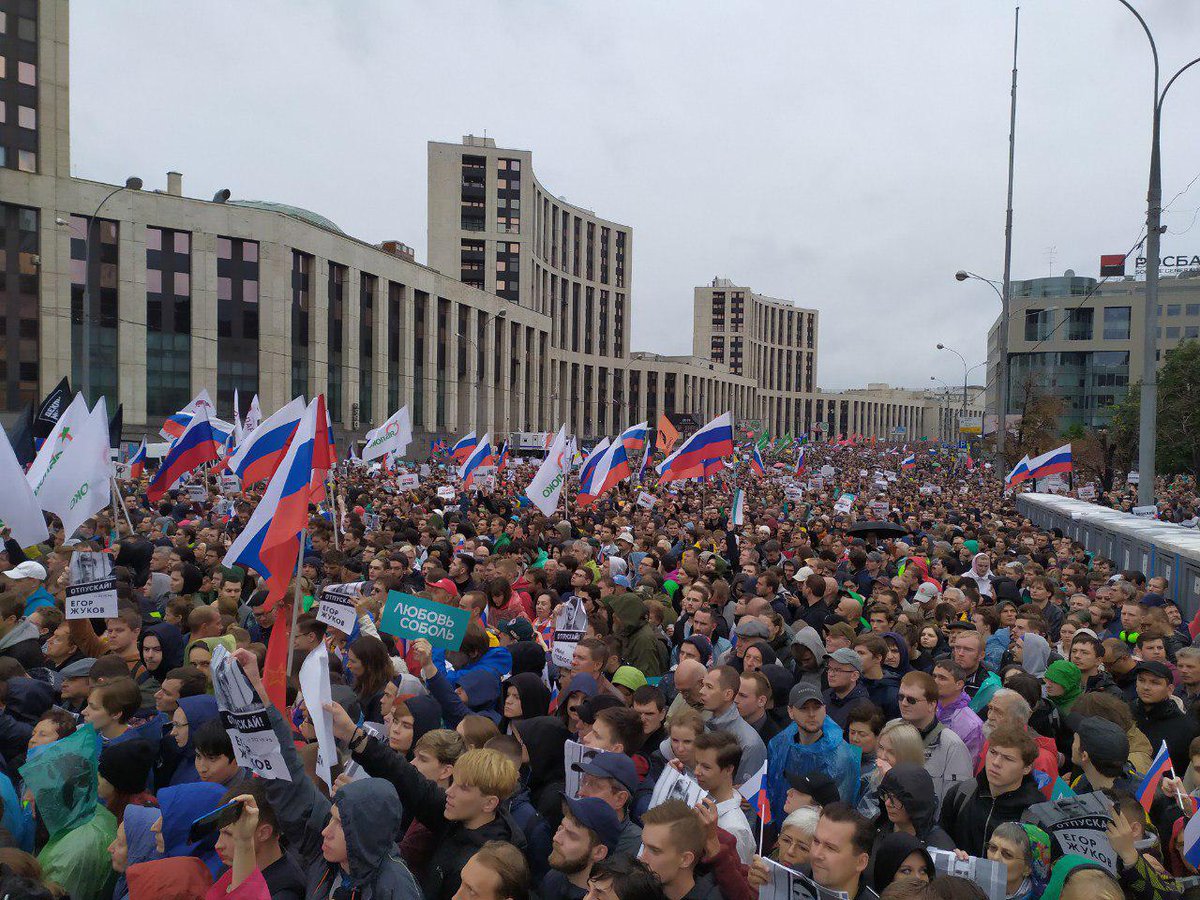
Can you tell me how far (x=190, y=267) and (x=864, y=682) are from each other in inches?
1882

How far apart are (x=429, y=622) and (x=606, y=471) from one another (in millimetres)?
11918

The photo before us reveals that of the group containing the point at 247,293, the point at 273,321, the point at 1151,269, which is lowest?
the point at 1151,269

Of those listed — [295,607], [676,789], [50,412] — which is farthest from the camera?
[50,412]

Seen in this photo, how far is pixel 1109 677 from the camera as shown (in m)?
6.80

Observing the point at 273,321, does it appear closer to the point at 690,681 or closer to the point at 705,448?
the point at 705,448

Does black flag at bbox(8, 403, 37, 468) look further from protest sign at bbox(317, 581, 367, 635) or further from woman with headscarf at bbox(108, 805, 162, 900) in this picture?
woman with headscarf at bbox(108, 805, 162, 900)

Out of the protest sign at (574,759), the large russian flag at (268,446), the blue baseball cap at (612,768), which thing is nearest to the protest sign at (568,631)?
the protest sign at (574,759)

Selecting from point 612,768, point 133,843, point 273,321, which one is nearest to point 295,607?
point 133,843

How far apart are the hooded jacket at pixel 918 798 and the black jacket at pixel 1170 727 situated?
2246 millimetres

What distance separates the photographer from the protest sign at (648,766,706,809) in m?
3.85

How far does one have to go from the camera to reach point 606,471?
1841cm

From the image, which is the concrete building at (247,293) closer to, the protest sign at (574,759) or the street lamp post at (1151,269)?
the street lamp post at (1151,269)

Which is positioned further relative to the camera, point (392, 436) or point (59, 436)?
point (392, 436)

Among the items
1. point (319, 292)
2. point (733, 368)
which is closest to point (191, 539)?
point (319, 292)
